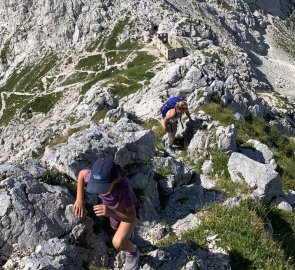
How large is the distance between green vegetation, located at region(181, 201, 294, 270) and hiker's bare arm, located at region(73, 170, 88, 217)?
9.81 feet

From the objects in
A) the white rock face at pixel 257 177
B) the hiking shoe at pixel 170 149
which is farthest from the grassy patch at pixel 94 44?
the white rock face at pixel 257 177

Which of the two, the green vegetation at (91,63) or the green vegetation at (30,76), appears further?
the green vegetation at (30,76)

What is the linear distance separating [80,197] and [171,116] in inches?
367

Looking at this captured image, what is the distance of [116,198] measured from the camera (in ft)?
26.3

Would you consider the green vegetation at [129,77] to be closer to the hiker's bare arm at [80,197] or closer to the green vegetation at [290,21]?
the hiker's bare arm at [80,197]

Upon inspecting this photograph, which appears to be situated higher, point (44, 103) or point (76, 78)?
point (76, 78)

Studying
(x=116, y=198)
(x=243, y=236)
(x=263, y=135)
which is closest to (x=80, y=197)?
(x=116, y=198)

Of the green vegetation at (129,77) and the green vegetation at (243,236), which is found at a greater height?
the green vegetation at (243,236)

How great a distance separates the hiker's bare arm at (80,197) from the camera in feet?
27.9

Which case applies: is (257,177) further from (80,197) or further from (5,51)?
(5,51)

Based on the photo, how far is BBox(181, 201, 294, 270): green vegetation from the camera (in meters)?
9.58

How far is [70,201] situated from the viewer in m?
10.1

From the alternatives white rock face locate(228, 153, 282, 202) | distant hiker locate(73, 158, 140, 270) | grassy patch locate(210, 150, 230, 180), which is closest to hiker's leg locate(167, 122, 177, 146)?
grassy patch locate(210, 150, 230, 180)

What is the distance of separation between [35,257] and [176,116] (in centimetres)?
1036
